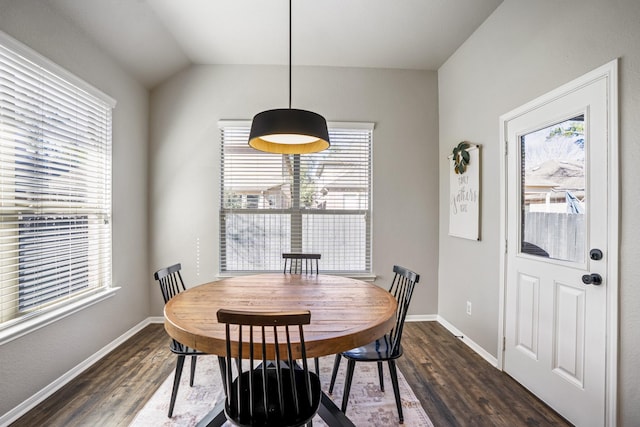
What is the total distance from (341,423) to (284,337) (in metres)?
0.69

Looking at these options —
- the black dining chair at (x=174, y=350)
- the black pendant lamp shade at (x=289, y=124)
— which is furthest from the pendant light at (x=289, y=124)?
the black dining chair at (x=174, y=350)

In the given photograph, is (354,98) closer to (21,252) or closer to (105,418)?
(21,252)

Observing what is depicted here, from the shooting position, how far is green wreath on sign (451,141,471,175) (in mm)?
2715

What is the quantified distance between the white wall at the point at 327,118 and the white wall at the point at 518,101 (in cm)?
23

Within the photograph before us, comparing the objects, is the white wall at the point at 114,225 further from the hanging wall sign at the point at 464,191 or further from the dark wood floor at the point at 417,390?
the hanging wall sign at the point at 464,191

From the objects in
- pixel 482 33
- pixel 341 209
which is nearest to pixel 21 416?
pixel 341 209

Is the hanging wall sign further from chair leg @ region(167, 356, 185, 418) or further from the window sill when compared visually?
the window sill

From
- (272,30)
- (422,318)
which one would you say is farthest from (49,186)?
(422,318)

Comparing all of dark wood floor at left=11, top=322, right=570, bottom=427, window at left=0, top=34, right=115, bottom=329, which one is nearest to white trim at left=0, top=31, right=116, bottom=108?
window at left=0, top=34, right=115, bottom=329

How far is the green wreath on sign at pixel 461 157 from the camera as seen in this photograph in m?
2.72

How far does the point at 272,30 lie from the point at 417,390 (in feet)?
10.8

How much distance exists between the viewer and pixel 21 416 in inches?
68.1

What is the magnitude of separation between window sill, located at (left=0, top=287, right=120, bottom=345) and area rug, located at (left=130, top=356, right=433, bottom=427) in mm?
880

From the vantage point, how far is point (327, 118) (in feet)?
10.6
